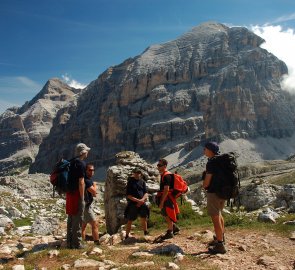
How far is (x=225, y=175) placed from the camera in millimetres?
10398

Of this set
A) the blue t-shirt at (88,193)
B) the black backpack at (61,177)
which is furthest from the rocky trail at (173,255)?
the black backpack at (61,177)

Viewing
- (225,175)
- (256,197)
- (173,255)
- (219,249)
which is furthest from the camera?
(256,197)

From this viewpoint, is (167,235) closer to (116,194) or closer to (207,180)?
(207,180)

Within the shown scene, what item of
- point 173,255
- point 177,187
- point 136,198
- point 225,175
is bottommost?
point 173,255

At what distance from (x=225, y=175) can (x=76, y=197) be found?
4231mm

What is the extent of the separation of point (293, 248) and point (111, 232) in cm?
841

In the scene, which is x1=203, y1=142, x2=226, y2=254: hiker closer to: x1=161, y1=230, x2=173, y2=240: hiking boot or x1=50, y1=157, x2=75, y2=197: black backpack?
x1=161, y1=230, x2=173, y2=240: hiking boot

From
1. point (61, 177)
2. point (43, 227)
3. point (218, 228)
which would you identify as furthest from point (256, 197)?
point (61, 177)

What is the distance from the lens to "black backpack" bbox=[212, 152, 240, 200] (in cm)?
1037

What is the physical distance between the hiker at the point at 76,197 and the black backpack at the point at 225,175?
3.72 meters

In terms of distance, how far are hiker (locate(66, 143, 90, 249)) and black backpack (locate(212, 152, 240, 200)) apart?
372cm

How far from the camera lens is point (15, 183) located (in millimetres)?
68188

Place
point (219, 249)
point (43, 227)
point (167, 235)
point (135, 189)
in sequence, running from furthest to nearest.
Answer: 1. point (43, 227)
2. point (135, 189)
3. point (167, 235)
4. point (219, 249)

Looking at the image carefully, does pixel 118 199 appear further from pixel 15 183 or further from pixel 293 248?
pixel 15 183
